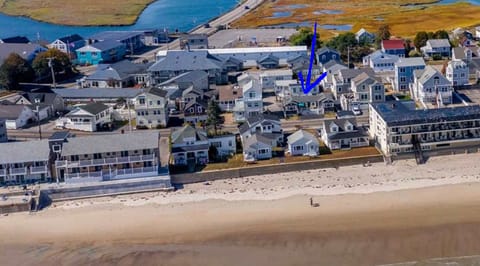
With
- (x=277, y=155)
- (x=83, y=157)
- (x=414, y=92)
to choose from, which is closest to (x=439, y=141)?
(x=277, y=155)

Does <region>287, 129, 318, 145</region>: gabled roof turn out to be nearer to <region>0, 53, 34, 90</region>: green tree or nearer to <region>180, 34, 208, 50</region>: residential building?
<region>0, 53, 34, 90</region>: green tree

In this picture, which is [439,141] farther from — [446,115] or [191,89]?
[191,89]

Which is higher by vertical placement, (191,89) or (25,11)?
(25,11)

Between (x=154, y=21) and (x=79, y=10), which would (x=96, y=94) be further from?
(x=79, y=10)

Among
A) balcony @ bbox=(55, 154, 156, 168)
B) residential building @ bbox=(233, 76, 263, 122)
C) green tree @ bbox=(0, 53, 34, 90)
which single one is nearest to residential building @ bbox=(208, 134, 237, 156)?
balcony @ bbox=(55, 154, 156, 168)

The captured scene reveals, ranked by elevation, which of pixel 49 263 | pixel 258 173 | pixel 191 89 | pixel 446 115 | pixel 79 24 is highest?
pixel 79 24

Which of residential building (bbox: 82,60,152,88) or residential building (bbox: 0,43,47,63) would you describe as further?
residential building (bbox: 0,43,47,63)

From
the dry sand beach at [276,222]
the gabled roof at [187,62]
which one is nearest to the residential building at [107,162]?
the dry sand beach at [276,222]

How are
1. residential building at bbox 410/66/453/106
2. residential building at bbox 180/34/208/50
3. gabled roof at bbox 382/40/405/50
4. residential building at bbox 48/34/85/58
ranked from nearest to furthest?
residential building at bbox 410/66/453/106 → gabled roof at bbox 382/40/405/50 → residential building at bbox 180/34/208/50 → residential building at bbox 48/34/85/58
